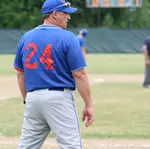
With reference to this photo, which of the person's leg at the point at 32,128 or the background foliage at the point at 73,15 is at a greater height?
the person's leg at the point at 32,128

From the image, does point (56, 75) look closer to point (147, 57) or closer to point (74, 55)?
point (74, 55)

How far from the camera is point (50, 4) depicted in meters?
5.52

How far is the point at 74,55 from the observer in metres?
5.32

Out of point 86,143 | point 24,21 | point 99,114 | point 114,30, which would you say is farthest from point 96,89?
point 24,21

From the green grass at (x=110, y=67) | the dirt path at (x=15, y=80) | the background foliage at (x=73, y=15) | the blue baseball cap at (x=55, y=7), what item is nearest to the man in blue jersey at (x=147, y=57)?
the dirt path at (x=15, y=80)

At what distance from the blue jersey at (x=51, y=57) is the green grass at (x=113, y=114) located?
376cm

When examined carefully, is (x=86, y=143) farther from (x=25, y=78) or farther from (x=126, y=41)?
(x=126, y=41)

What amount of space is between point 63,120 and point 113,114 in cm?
613

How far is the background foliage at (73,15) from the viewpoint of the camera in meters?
53.9

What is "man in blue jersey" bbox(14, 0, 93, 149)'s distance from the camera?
5.36m

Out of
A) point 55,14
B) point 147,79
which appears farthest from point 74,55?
point 147,79

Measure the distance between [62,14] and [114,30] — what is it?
36397 mm

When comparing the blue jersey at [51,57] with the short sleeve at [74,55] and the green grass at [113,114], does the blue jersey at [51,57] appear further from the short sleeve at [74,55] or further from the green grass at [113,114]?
the green grass at [113,114]

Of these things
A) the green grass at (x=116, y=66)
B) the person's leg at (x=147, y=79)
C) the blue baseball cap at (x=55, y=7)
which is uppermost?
the blue baseball cap at (x=55, y=7)
